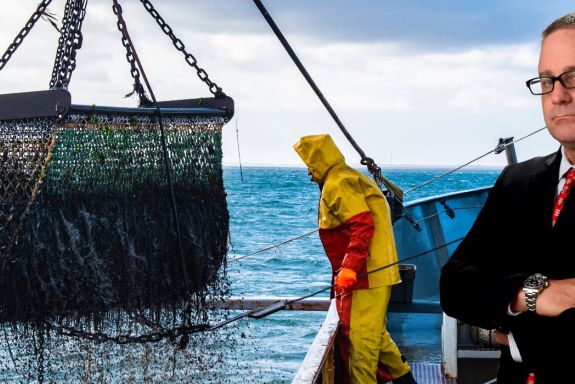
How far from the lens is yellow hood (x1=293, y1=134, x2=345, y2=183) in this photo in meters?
4.59

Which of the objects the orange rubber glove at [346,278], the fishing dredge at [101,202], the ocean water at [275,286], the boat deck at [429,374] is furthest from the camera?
the ocean water at [275,286]

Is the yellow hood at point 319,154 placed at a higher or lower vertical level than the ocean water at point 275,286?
higher

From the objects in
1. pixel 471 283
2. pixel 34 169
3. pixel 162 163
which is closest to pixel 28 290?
pixel 34 169

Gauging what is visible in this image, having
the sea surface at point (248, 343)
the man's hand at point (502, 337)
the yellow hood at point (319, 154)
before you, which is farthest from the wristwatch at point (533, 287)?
the sea surface at point (248, 343)

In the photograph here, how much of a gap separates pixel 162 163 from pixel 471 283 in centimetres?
Answer: 306

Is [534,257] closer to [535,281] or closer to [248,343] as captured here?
[535,281]

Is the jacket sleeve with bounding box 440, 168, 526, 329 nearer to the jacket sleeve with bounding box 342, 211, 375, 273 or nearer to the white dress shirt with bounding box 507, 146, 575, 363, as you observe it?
the white dress shirt with bounding box 507, 146, 575, 363

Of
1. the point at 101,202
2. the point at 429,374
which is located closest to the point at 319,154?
the point at 101,202

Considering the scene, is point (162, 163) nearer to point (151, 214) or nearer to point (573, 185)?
point (151, 214)

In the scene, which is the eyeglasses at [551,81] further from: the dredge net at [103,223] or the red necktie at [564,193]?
the dredge net at [103,223]

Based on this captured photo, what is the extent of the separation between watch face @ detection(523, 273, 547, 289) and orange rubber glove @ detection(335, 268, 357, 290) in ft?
9.11

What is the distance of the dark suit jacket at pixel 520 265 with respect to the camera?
1559mm

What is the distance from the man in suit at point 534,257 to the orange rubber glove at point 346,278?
2582mm

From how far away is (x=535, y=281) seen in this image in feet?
5.13
